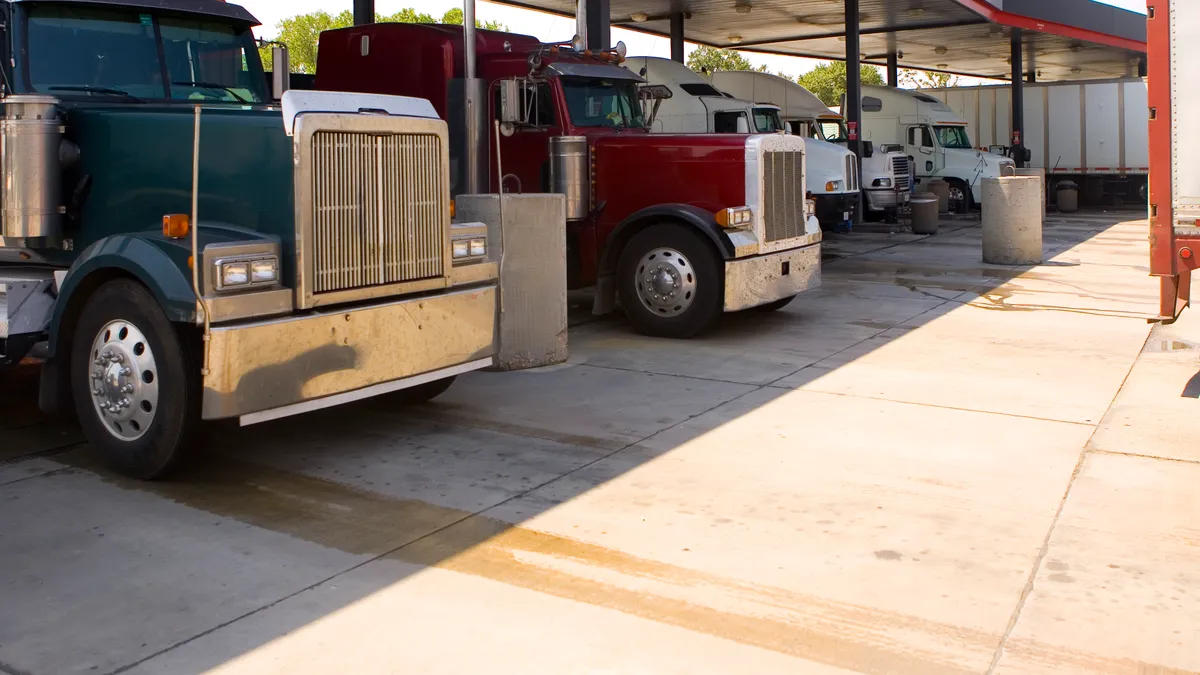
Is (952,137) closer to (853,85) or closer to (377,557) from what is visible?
(853,85)

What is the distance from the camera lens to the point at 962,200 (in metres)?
28.3

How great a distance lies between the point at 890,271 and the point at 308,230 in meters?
11.7

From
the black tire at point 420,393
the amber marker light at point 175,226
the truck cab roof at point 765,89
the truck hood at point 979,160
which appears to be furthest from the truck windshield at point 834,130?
the amber marker light at point 175,226

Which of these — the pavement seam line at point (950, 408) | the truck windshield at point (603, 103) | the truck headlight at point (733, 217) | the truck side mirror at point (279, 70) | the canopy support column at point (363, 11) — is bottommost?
the pavement seam line at point (950, 408)

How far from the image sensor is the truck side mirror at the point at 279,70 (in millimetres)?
7648

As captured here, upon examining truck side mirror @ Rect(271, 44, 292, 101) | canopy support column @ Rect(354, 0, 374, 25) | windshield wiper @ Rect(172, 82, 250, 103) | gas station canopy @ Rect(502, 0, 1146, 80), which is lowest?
windshield wiper @ Rect(172, 82, 250, 103)

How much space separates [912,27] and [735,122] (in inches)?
531

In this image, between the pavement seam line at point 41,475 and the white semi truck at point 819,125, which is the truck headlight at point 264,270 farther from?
the white semi truck at point 819,125

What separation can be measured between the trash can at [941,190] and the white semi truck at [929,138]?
0.47m

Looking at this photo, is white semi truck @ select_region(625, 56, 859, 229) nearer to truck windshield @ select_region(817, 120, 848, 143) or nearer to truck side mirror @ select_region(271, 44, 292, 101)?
truck windshield @ select_region(817, 120, 848, 143)

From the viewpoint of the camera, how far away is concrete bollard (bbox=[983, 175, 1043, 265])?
634 inches

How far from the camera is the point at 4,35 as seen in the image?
653cm

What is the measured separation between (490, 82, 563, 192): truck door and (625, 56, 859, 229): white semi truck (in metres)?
7.78

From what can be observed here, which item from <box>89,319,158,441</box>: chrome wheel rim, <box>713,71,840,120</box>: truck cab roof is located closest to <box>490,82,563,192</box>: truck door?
<box>89,319,158,441</box>: chrome wheel rim
